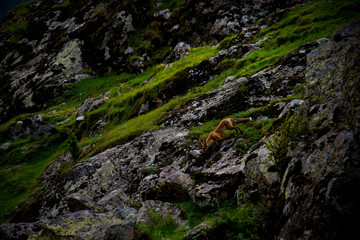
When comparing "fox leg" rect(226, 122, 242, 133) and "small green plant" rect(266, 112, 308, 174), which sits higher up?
"small green plant" rect(266, 112, 308, 174)

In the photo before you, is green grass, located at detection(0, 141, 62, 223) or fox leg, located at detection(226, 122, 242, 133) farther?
green grass, located at detection(0, 141, 62, 223)

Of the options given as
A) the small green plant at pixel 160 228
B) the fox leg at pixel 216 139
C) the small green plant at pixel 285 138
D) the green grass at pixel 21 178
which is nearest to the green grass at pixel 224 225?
the small green plant at pixel 160 228

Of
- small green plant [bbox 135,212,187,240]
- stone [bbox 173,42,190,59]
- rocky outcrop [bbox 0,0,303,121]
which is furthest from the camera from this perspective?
rocky outcrop [bbox 0,0,303,121]

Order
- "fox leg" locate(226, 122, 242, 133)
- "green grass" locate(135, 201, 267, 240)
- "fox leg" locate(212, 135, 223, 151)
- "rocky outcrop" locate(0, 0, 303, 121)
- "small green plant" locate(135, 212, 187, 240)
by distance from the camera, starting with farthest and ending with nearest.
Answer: "rocky outcrop" locate(0, 0, 303, 121)
"fox leg" locate(212, 135, 223, 151)
"fox leg" locate(226, 122, 242, 133)
"small green plant" locate(135, 212, 187, 240)
"green grass" locate(135, 201, 267, 240)

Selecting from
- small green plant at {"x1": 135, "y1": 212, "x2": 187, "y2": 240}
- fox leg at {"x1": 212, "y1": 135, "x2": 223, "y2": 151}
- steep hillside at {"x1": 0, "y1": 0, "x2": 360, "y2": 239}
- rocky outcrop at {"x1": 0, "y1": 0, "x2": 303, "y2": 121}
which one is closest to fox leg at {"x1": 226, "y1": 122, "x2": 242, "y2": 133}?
steep hillside at {"x1": 0, "y1": 0, "x2": 360, "y2": 239}

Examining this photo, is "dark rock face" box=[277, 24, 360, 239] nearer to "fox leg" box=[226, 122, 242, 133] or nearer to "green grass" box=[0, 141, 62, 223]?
"fox leg" box=[226, 122, 242, 133]

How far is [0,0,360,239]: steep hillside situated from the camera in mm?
4062

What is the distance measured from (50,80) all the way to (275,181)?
176ft

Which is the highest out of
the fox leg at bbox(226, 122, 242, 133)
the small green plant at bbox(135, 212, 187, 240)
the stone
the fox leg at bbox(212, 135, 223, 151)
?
the stone

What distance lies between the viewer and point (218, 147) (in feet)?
31.0

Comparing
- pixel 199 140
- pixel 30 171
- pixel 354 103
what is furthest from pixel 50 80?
pixel 354 103

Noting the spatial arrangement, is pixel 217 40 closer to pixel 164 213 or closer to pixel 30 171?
pixel 164 213

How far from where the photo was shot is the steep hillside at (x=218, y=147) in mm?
4062

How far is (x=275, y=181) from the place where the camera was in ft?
17.0
